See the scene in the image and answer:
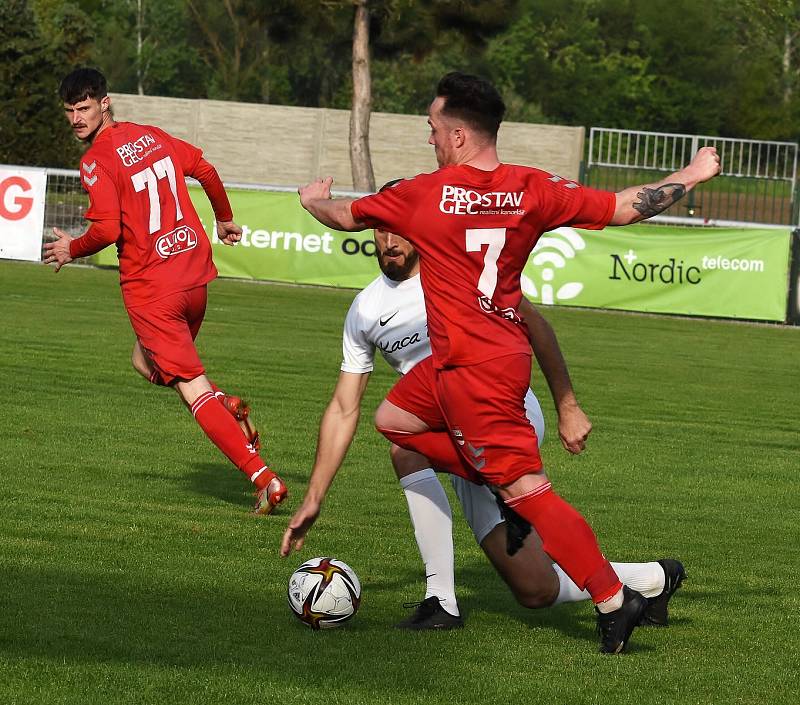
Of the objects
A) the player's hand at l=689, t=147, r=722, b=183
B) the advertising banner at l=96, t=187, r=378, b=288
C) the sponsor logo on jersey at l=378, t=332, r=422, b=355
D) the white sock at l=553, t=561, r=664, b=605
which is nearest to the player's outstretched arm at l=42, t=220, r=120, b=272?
the sponsor logo on jersey at l=378, t=332, r=422, b=355

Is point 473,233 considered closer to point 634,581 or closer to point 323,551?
point 634,581

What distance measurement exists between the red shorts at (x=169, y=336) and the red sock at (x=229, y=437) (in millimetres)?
213

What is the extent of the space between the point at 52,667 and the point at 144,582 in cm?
133

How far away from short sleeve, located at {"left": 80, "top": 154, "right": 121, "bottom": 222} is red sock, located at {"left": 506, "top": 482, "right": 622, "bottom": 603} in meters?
3.62

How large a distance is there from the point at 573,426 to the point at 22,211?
19.4m

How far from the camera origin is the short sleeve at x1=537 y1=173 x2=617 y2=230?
18.1 ft

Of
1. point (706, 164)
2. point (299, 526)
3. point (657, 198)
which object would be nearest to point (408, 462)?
point (299, 526)

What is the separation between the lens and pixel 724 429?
1270 cm

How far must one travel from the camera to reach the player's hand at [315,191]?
5690 mm

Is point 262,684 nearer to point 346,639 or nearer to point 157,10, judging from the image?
point 346,639

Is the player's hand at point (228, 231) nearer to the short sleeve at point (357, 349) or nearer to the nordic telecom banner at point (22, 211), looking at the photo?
the short sleeve at point (357, 349)

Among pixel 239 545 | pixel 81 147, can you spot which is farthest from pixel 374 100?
pixel 239 545

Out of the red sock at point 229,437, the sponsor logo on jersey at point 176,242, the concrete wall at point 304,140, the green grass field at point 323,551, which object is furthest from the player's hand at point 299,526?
the concrete wall at point 304,140

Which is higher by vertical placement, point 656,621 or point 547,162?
point 656,621
